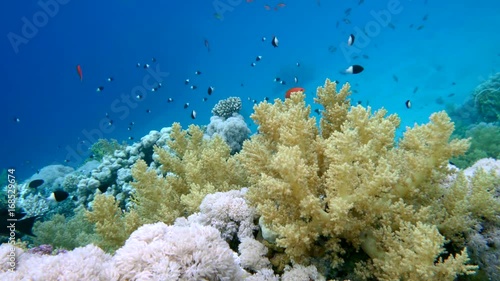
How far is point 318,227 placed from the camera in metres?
2.57

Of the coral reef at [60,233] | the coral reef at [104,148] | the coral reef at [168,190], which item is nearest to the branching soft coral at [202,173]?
the coral reef at [168,190]

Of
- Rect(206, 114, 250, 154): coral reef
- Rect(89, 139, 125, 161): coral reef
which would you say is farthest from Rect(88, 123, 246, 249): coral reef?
Rect(89, 139, 125, 161): coral reef

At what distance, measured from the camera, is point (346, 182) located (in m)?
2.44

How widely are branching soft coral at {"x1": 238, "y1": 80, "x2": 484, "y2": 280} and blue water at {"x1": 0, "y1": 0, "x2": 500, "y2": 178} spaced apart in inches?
2543

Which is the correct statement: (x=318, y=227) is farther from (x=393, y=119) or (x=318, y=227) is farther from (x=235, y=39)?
(x=235, y=39)

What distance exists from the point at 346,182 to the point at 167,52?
93830 mm

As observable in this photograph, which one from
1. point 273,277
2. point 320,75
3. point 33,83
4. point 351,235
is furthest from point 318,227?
point 33,83

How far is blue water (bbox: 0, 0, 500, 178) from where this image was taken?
7300 centimetres

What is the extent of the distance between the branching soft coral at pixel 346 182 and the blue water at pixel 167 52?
6459cm

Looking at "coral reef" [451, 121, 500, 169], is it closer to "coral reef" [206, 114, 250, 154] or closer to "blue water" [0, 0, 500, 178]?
"coral reef" [206, 114, 250, 154]

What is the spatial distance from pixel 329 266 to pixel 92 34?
108302 mm
